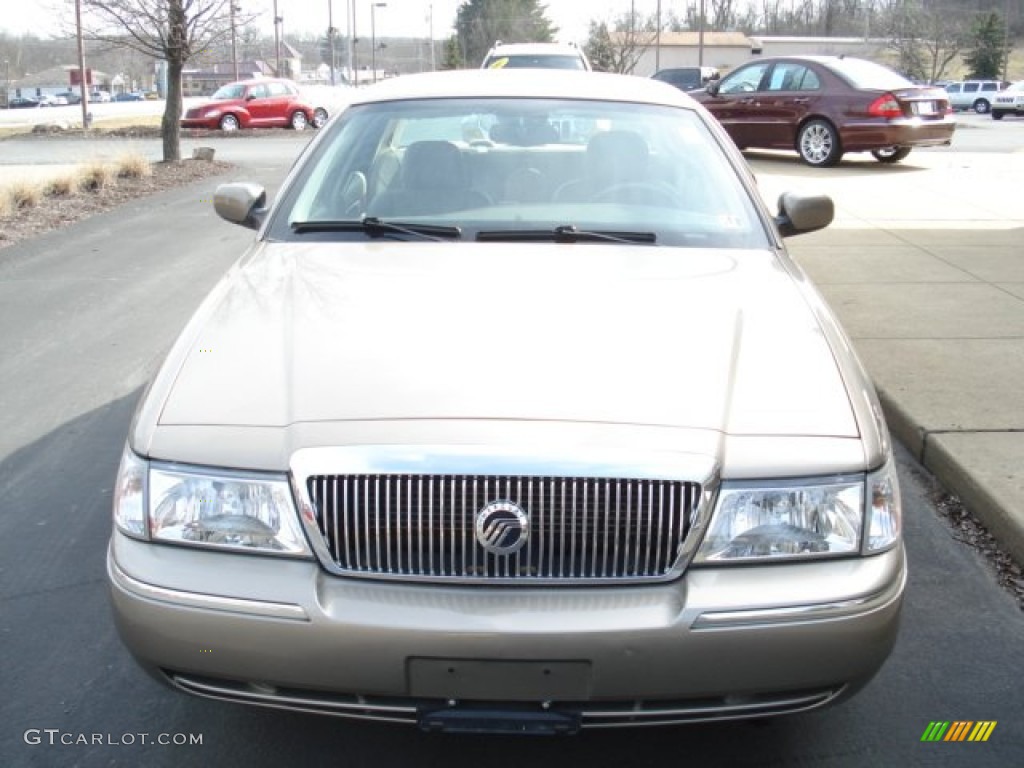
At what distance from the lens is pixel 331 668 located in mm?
2223

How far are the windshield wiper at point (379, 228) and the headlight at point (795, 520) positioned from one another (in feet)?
5.37

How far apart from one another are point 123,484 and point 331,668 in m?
0.67

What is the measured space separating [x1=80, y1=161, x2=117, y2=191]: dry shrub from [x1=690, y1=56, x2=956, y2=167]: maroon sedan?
902 cm

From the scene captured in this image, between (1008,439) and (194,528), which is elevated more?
(194,528)

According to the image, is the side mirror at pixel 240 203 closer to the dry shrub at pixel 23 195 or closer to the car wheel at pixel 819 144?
the dry shrub at pixel 23 195

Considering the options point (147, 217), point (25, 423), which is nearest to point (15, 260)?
point (147, 217)

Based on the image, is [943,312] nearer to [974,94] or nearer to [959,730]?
[959,730]

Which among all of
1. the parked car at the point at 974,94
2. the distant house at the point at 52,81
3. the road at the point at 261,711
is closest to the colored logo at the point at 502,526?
the road at the point at 261,711

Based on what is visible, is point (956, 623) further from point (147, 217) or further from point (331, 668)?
point (147, 217)

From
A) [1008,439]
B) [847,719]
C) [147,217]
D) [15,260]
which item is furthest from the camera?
[147,217]

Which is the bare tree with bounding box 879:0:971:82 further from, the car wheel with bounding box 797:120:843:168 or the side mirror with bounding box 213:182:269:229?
the side mirror with bounding box 213:182:269:229

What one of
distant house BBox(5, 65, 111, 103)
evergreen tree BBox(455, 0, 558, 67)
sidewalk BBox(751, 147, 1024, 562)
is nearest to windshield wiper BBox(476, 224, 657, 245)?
sidewalk BBox(751, 147, 1024, 562)

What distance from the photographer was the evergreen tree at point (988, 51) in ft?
212

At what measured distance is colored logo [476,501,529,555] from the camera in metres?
2.24
